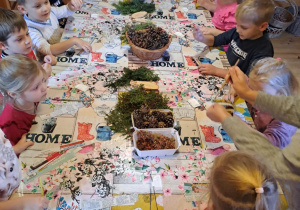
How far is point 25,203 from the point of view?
92cm

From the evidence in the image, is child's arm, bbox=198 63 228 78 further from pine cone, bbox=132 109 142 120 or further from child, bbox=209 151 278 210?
child, bbox=209 151 278 210

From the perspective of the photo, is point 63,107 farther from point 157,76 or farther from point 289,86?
point 289,86

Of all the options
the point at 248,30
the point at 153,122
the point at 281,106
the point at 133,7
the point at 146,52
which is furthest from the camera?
the point at 133,7

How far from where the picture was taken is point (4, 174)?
96 centimetres

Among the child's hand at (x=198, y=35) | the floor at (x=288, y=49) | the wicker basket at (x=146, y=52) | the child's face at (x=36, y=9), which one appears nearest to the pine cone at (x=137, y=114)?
the wicker basket at (x=146, y=52)

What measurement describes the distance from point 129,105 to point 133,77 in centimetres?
25

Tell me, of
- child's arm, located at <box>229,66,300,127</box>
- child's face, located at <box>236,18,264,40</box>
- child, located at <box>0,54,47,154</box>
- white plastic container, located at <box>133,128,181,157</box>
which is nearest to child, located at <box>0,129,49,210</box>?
child, located at <box>0,54,47,154</box>

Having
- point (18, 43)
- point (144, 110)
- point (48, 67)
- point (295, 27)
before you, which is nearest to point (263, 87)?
point (144, 110)

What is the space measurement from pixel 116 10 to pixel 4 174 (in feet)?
5.24

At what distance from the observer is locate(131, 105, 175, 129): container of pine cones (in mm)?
1218

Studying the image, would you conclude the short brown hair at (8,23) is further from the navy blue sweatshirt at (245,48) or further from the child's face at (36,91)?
the navy blue sweatshirt at (245,48)

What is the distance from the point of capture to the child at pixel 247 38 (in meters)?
1.65

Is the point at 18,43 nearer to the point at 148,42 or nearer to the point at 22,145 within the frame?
the point at 22,145

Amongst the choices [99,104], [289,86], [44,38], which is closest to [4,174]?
[99,104]
